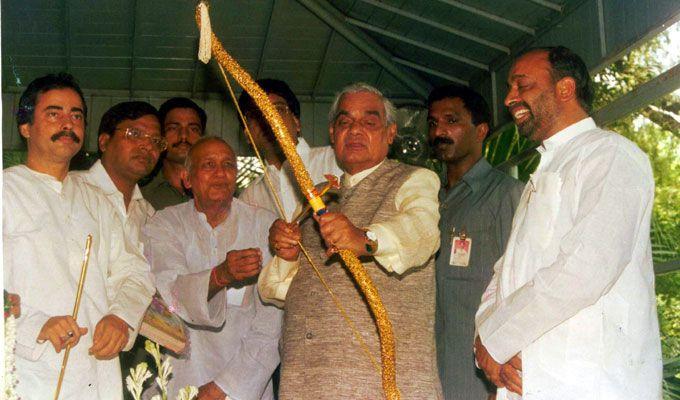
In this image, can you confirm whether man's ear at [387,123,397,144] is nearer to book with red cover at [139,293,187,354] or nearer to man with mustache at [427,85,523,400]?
man with mustache at [427,85,523,400]

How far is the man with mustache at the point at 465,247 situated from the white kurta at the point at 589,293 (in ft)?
2.94

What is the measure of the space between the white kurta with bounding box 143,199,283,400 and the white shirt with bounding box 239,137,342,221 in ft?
0.70

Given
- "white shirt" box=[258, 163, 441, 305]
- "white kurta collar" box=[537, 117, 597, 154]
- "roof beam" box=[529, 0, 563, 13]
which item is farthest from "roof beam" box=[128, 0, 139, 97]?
"white kurta collar" box=[537, 117, 597, 154]

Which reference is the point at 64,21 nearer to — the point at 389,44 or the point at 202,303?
the point at 389,44

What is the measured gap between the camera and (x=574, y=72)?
3.58 metres

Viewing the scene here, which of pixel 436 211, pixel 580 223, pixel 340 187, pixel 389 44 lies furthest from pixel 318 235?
pixel 389 44

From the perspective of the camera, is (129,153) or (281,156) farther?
(281,156)

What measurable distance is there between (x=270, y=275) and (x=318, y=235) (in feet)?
0.91

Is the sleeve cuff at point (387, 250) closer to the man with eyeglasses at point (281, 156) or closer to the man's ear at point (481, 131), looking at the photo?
the man with eyeglasses at point (281, 156)

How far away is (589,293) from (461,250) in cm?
133

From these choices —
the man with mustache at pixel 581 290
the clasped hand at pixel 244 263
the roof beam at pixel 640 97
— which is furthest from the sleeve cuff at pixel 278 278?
the roof beam at pixel 640 97

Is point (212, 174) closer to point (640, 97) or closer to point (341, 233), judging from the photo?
point (341, 233)

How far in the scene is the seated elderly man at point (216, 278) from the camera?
4.23 m

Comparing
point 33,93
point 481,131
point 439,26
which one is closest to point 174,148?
point 33,93
